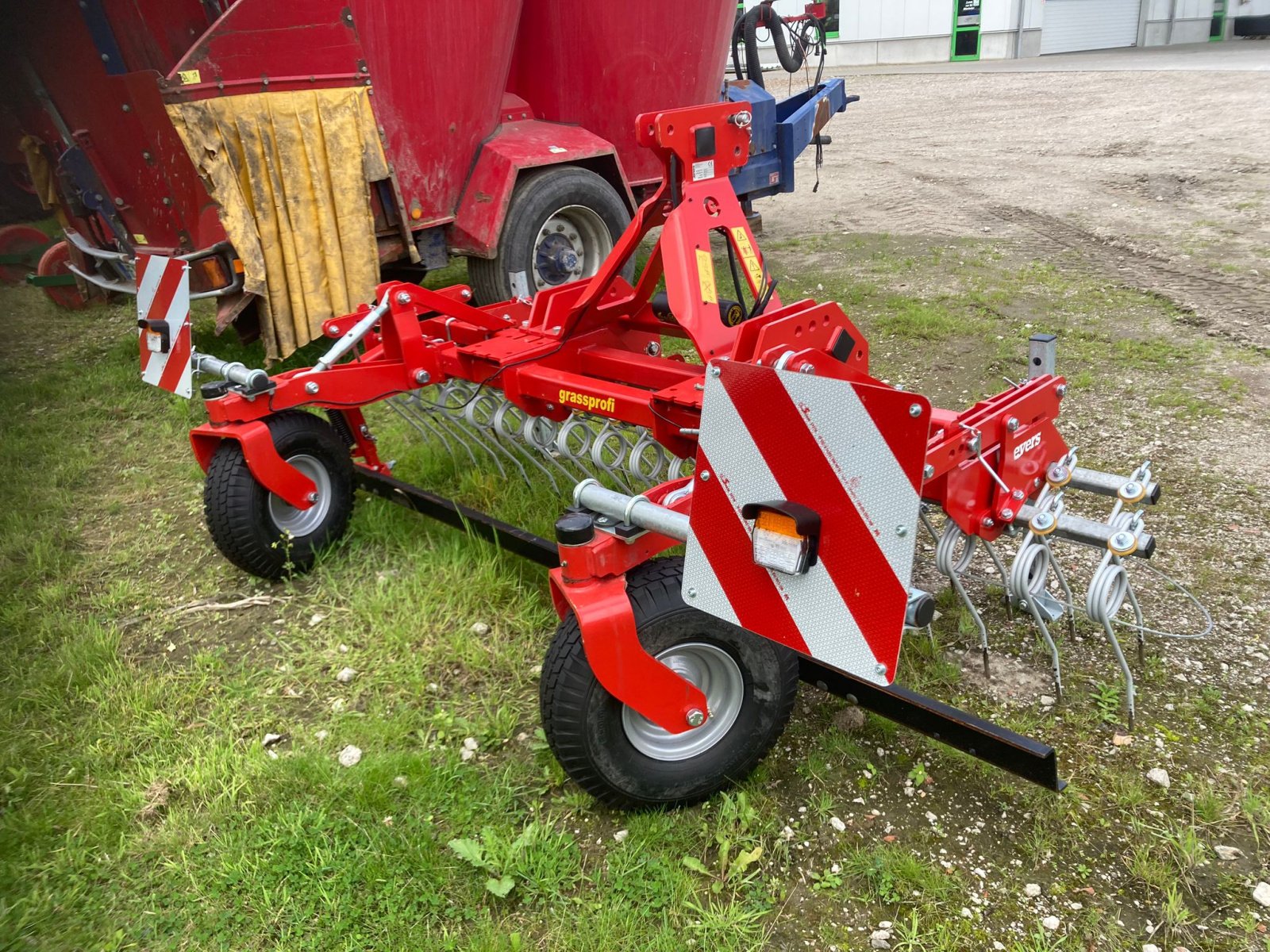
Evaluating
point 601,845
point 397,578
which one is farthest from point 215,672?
point 601,845

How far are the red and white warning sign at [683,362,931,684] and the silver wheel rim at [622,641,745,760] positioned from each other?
36 centimetres

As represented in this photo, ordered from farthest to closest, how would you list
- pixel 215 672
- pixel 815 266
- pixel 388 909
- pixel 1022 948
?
1. pixel 815 266
2. pixel 215 672
3. pixel 388 909
4. pixel 1022 948

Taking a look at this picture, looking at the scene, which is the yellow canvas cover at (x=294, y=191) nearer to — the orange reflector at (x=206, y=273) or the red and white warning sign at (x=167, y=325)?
the orange reflector at (x=206, y=273)

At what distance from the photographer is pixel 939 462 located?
2.33m

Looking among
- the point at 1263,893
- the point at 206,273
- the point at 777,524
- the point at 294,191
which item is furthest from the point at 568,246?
the point at 1263,893

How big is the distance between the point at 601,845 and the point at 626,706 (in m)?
0.36

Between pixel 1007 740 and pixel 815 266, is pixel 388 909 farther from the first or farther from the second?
pixel 815 266

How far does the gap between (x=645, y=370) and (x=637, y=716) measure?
4.96 ft

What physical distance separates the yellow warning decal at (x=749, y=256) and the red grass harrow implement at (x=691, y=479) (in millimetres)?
11

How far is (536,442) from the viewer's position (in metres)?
3.61

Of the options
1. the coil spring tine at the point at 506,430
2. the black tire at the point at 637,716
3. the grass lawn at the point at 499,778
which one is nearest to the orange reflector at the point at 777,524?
the black tire at the point at 637,716

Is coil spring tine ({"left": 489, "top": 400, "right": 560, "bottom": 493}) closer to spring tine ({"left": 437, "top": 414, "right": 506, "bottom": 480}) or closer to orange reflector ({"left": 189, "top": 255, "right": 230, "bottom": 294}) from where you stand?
spring tine ({"left": 437, "top": 414, "right": 506, "bottom": 480})

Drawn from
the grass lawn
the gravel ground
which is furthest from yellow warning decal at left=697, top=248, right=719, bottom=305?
the gravel ground

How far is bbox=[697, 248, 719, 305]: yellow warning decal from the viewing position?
3029mm
